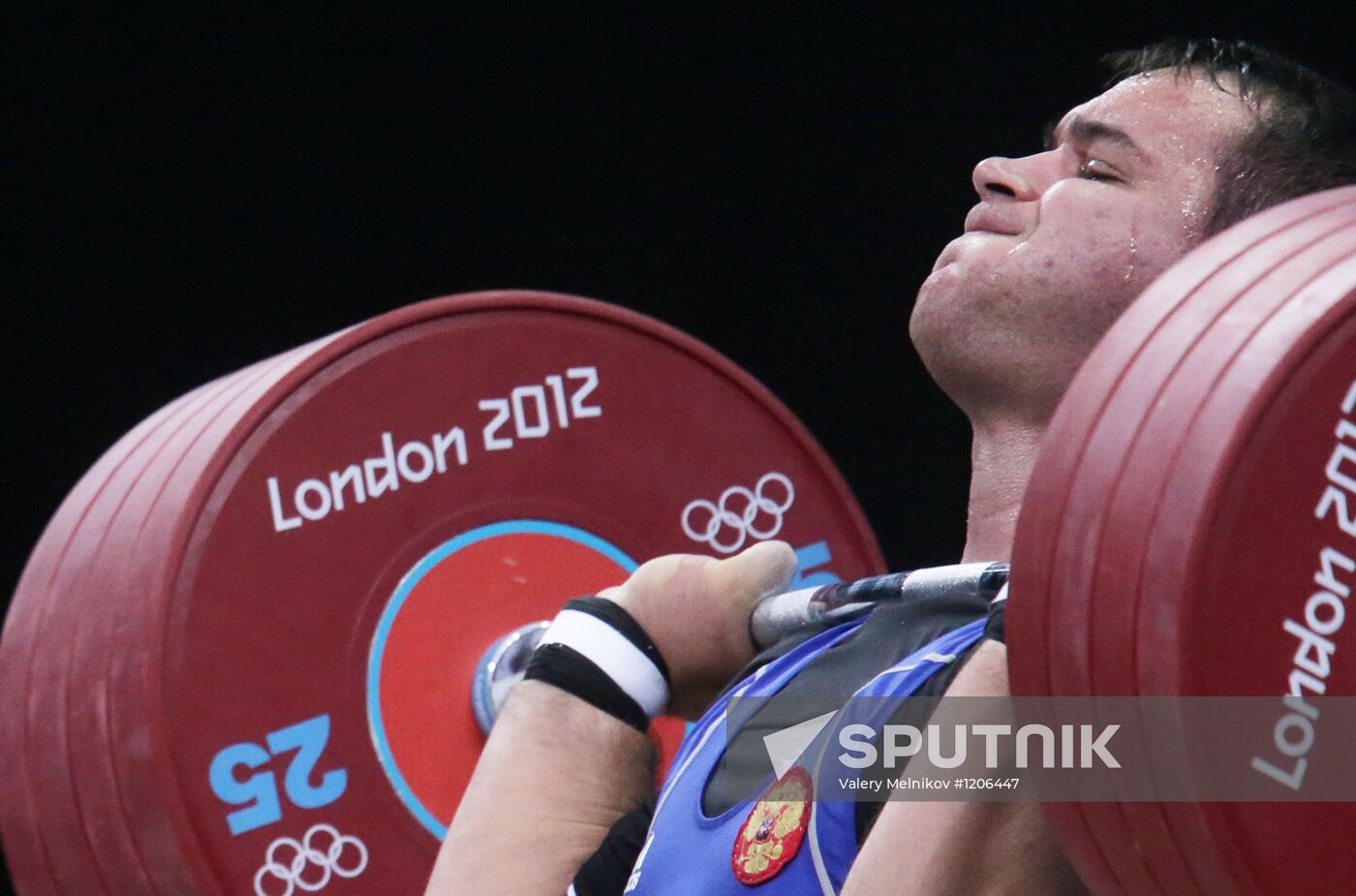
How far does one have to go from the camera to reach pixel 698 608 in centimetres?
171

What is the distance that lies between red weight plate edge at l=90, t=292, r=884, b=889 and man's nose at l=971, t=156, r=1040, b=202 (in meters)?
0.37

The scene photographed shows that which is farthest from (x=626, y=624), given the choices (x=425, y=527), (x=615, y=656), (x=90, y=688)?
(x=90, y=688)

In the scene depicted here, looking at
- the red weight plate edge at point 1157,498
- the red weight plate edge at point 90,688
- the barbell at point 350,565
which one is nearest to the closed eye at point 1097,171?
the barbell at point 350,565

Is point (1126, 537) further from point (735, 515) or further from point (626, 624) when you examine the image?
point (735, 515)

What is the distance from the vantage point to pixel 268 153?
298 centimetres

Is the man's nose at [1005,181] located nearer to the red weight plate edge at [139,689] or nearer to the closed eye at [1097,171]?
the closed eye at [1097,171]

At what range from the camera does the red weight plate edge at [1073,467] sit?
109 centimetres

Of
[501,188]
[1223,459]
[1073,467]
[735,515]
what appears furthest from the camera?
[501,188]

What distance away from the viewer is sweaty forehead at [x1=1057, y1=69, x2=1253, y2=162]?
161cm

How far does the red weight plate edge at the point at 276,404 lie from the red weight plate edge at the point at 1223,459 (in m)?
0.94

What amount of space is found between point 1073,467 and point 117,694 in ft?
3.26

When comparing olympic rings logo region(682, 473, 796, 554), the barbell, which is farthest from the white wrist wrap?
olympic rings logo region(682, 473, 796, 554)

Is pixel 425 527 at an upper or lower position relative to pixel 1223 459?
upper

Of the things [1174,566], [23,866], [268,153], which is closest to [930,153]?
[268,153]
